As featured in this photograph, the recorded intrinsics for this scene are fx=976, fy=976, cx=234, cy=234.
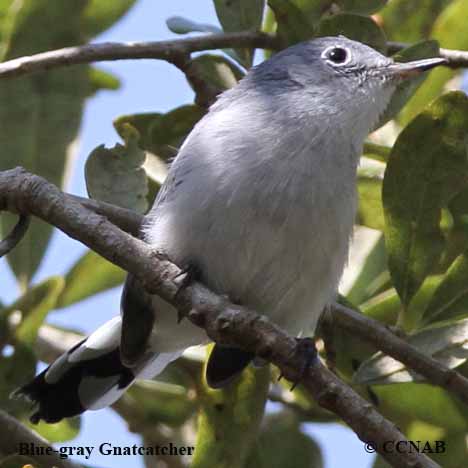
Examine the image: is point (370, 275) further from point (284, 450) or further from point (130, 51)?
point (130, 51)

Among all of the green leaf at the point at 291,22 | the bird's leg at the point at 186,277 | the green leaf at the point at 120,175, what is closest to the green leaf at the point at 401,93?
the green leaf at the point at 291,22

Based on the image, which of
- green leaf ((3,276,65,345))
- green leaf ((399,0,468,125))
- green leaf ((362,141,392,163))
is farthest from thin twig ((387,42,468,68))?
green leaf ((3,276,65,345))

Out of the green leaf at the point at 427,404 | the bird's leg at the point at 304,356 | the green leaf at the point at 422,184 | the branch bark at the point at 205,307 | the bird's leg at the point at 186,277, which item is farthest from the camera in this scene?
the green leaf at the point at 427,404

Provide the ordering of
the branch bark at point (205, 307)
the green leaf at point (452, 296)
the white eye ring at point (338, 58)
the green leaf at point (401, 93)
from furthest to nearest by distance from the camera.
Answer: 1. the white eye ring at point (338, 58)
2. the green leaf at point (401, 93)
3. the green leaf at point (452, 296)
4. the branch bark at point (205, 307)

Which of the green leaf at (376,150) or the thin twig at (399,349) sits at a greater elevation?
the green leaf at (376,150)

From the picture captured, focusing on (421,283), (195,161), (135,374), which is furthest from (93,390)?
(421,283)

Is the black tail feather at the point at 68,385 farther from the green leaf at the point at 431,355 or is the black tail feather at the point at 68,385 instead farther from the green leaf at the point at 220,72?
the green leaf at the point at 220,72

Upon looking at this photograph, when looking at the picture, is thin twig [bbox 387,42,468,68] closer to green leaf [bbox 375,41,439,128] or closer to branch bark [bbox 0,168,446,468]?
green leaf [bbox 375,41,439,128]
